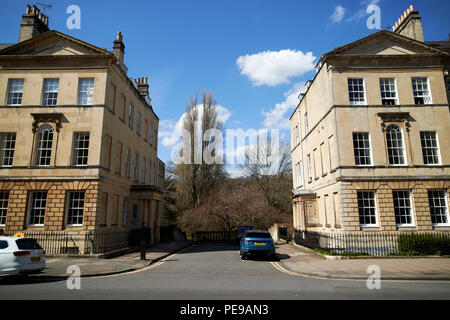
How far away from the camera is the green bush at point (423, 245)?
15.7m

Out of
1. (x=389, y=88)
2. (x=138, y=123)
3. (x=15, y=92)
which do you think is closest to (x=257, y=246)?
(x=389, y=88)

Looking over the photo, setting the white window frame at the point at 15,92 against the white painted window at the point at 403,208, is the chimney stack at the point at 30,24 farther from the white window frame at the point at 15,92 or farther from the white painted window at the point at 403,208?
the white painted window at the point at 403,208

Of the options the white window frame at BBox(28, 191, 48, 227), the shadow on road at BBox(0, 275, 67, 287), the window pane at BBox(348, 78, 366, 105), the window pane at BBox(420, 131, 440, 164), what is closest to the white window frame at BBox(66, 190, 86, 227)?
the white window frame at BBox(28, 191, 48, 227)

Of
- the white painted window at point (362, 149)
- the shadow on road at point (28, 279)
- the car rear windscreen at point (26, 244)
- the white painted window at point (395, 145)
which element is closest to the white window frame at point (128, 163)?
the car rear windscreen at point (26, 244)

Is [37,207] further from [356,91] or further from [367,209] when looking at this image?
[356,91]

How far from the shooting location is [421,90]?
19688 millimetres

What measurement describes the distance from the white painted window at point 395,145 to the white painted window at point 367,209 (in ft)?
9.02

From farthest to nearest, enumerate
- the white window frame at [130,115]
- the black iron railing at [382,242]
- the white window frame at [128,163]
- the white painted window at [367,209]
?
the white window frame at [130,115]
the white window frame at [128,163]
the white painted window at [367,209]
the black iron railing at [382,242]

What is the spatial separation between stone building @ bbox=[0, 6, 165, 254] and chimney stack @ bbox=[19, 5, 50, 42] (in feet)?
0.24

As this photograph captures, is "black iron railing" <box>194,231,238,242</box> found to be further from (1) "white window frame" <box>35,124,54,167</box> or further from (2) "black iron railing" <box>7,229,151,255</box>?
(1) "white window frame" <box>35,124,54,167</box>

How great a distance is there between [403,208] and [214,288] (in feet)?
49.4

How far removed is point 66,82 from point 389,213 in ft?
72.7

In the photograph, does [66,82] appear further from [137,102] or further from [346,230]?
→ [346,230]

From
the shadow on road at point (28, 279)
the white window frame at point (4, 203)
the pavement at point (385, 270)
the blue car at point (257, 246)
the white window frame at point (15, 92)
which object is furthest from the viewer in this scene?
the white window frame at point (15, 92)
